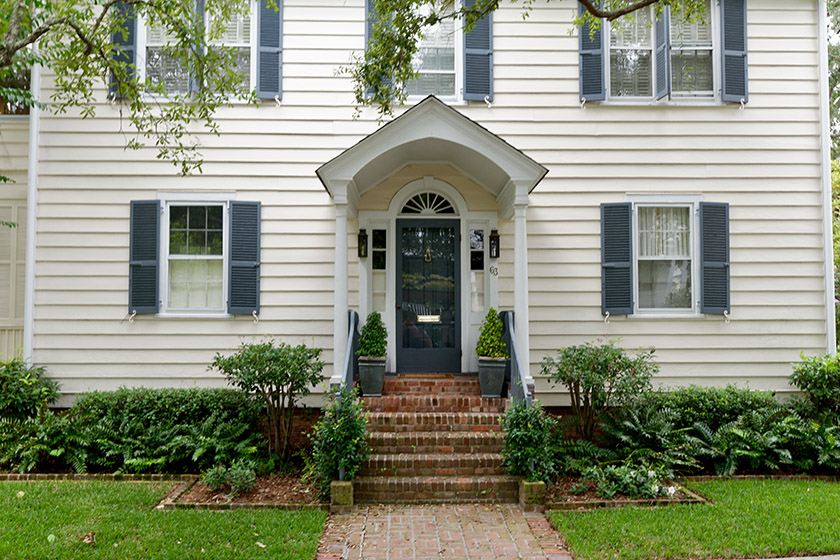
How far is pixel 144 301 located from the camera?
8062 millimetres

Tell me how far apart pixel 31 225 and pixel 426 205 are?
503cm

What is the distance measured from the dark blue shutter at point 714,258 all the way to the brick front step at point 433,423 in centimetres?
337

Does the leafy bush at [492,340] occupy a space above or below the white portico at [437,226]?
below

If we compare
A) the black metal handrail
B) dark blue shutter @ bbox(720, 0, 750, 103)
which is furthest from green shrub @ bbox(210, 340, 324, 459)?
dark blue shutter @ bbox(720, 0, 750, 103)

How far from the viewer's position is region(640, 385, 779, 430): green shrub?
759cm

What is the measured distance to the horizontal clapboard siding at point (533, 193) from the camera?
319 inches

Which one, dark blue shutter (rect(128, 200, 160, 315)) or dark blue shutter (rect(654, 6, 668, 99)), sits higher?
dark blue shutter (rect(654, 6, 668, 99))

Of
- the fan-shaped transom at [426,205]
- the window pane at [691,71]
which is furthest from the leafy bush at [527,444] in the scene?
the window pane at [691,71]

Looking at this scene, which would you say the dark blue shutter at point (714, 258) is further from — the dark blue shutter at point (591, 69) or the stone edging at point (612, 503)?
the stone edging at point (612, 503)

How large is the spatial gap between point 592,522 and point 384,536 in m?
1.82

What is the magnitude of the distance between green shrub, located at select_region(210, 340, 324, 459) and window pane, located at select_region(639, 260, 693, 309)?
4328 millimetres

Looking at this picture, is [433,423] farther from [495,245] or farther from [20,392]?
[20,392]

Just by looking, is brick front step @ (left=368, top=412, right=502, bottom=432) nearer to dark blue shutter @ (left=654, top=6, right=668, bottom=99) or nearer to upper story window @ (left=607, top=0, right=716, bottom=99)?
upper story window @ (left=607, top=0, right=716, bottom=99)

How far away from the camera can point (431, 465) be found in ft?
21.4
